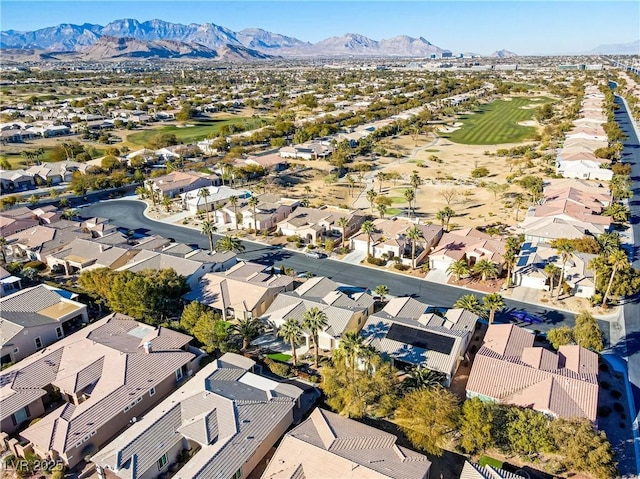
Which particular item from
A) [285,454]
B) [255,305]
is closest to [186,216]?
[255,305]

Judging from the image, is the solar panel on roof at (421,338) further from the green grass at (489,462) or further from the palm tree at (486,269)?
the palm tree at (486,269)

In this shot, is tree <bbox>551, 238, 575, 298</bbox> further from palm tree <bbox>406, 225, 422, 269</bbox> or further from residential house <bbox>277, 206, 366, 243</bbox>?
residential house <bbox>277, 206, 366, 243</bbox>

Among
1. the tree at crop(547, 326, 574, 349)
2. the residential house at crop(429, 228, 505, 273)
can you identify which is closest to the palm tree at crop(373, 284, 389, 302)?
the residential house at crop(429, 228, 505, 273)

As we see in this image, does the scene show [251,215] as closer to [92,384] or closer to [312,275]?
[312,275]

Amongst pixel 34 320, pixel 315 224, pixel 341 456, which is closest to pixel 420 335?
pixel 341 456

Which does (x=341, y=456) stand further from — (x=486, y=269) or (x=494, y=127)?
(x=494, y=127)

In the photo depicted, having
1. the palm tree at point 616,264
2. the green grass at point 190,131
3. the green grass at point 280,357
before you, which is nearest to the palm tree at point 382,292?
the green grass at point 280,357
